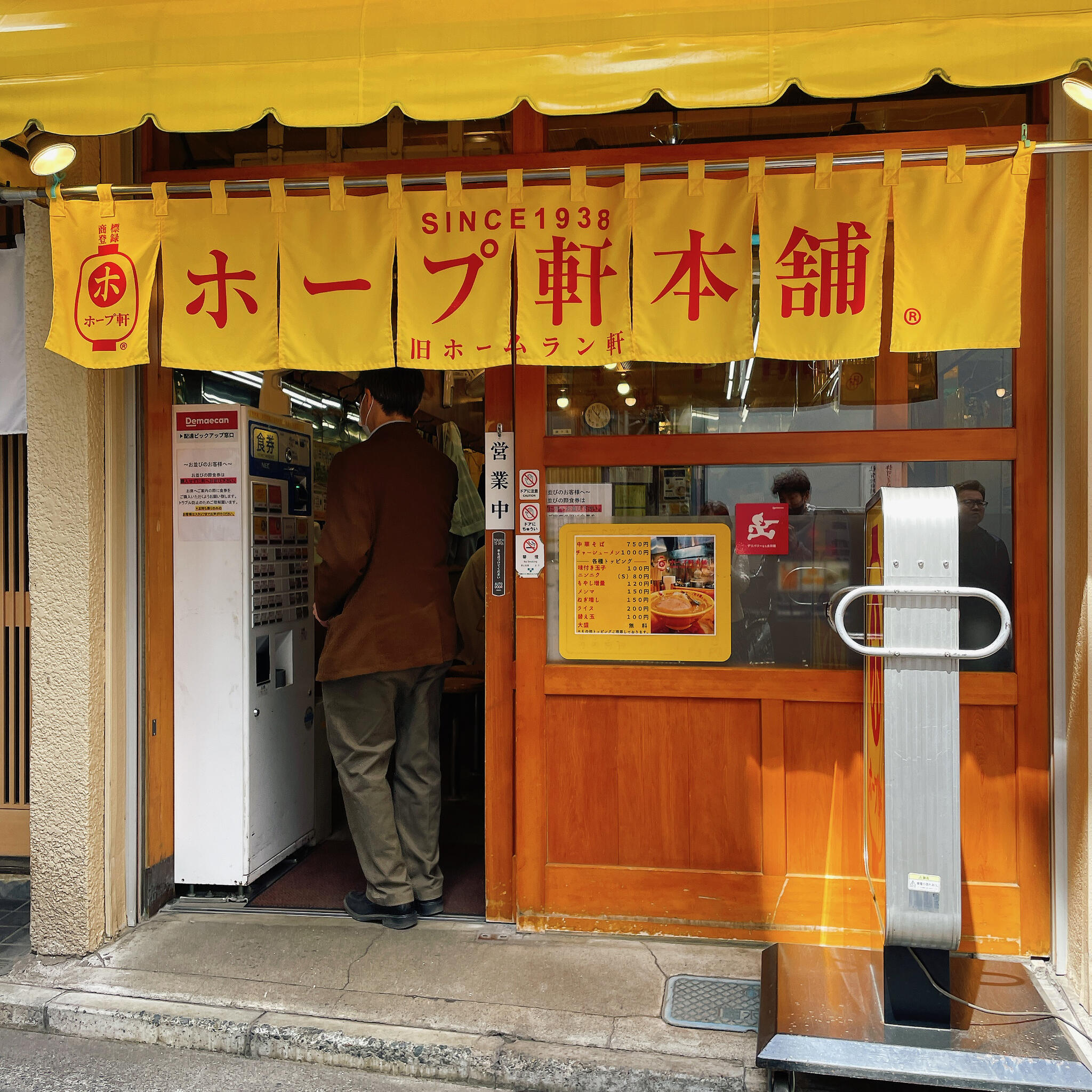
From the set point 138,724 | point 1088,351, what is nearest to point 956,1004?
point 1088,351

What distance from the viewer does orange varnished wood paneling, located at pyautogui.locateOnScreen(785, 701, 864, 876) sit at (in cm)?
402

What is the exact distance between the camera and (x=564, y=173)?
146 inches

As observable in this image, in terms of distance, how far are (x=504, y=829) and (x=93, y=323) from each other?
2.90 meters

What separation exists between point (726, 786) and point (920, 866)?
117 cm

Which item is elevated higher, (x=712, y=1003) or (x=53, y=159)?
(x=53, y=159)

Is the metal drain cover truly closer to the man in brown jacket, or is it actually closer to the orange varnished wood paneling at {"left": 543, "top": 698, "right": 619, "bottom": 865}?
the orange varnished wood paneling at {"left": 543, "top": 698, "right": 619, "bottom": 865}

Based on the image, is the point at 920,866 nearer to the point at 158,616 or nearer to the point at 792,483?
the point at 792,483

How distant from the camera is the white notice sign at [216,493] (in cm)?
452

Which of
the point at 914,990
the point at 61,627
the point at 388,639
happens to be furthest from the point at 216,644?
the point at 914,990

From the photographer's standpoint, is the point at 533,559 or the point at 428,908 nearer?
the point at 533,559

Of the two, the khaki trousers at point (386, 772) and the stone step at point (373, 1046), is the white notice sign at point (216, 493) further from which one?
the stone step at point (373, 1046)

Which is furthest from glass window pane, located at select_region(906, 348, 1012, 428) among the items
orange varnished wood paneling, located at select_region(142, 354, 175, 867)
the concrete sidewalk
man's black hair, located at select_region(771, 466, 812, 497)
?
orange varnished wood paneling, located at select_region(142, 354, 175, 867)

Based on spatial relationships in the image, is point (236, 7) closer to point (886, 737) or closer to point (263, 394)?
point (263, 394)

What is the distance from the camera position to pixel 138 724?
4391mm
